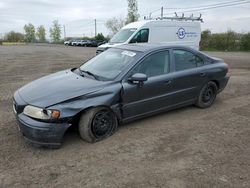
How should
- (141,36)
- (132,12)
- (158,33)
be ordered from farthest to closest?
(132,12) < (158,33) < (141,36)

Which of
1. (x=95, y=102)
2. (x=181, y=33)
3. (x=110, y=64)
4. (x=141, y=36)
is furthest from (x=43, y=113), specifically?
(x=181, y=33)

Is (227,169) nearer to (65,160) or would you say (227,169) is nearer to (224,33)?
(65,160)

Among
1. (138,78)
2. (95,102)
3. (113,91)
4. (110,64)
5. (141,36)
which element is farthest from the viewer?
(141,36)

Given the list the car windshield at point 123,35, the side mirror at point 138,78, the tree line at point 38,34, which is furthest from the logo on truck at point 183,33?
the tree line at point 38,34

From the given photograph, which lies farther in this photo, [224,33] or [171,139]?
[224,33]

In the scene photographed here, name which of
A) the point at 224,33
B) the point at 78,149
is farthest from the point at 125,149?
the point at 224,33

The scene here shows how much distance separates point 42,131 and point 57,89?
74 centimetres

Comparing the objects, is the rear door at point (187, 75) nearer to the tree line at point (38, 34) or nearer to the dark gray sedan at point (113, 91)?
the dark gray sedan at point (113, 91)

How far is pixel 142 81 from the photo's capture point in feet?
15.2

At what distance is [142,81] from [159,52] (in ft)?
2.88

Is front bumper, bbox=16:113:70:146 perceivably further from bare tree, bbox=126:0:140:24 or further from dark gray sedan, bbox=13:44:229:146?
bare tree, bbox=126:0:140:24

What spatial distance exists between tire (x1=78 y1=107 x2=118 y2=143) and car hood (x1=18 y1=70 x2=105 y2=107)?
34 centimetres

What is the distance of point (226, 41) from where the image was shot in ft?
120

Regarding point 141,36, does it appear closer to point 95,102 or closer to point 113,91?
point 113,91
